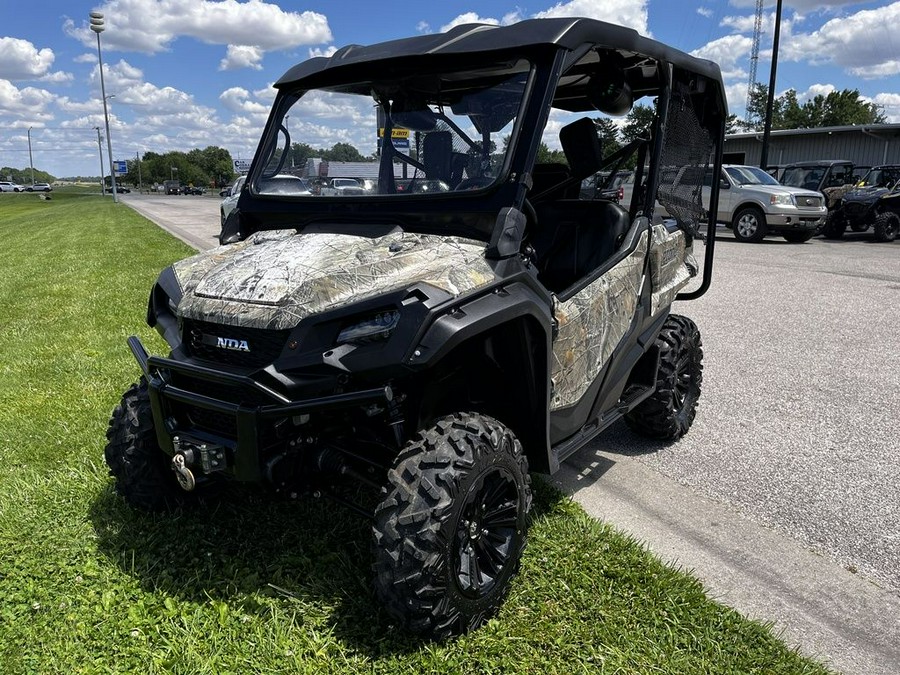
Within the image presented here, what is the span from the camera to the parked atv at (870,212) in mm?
16922

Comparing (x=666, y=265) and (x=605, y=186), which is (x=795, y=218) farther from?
(x=666, y=265)

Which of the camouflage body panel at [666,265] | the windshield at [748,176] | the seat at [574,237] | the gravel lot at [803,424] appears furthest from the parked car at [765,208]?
the seat at [574,237]

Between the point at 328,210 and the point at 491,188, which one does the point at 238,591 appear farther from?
the point at 491,188

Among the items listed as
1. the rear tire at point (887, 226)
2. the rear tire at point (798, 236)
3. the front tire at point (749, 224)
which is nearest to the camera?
the front tire at point (749, 224)

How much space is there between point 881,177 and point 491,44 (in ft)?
66.3

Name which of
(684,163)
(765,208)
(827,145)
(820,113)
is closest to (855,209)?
(765,208)

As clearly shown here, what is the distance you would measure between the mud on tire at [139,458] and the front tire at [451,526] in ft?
4.10

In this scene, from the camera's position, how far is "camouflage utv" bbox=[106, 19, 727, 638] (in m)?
2.40

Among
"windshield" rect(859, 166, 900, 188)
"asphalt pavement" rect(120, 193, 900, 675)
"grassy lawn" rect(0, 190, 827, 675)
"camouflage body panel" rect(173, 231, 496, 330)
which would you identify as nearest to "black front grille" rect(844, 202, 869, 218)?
"windshield" rect(859, 166, 900, 188)

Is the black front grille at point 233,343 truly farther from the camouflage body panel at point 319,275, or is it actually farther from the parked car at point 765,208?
the parked car at point 765,208

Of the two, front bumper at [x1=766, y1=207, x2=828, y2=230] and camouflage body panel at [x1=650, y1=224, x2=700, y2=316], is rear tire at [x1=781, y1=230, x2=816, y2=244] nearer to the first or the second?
front bumper at [x1=766, y1=207, x2=828, y2=230]

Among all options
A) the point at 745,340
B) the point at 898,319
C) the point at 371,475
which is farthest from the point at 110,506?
the point at 898,319

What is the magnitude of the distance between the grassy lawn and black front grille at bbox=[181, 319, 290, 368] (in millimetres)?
951

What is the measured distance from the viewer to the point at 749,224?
55.1 ft
